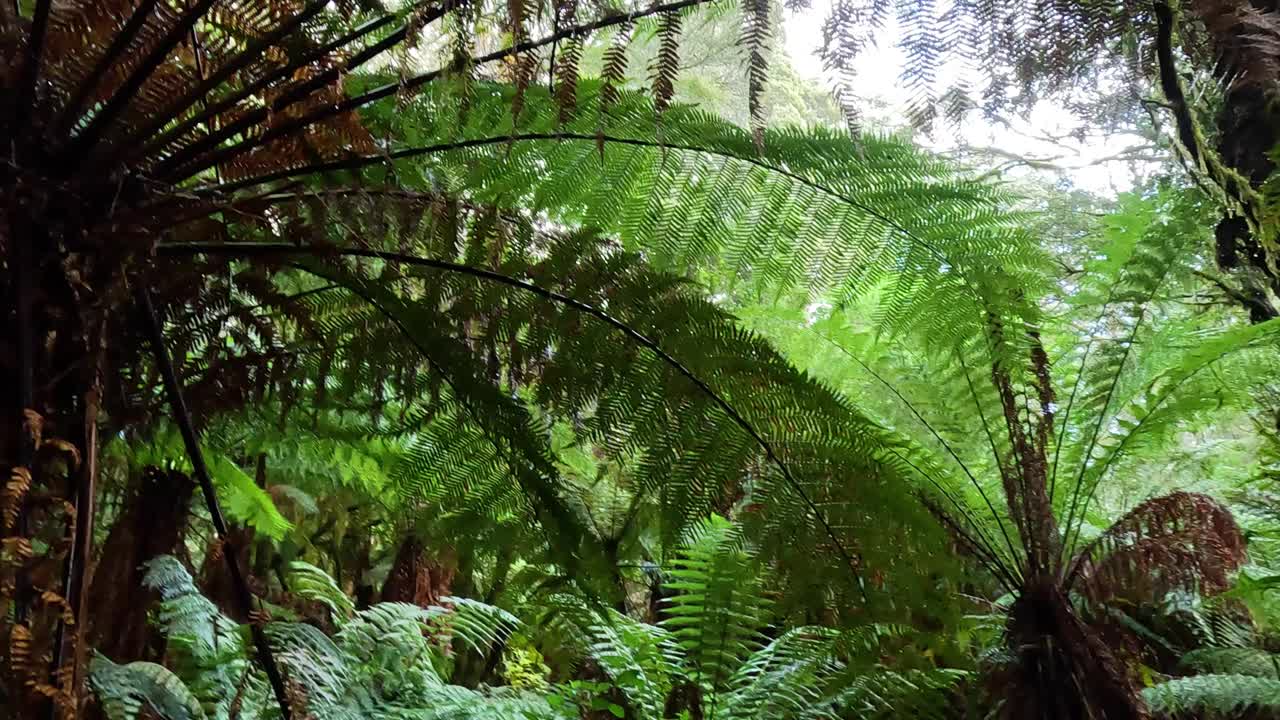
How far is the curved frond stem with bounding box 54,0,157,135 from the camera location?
0.74 meters

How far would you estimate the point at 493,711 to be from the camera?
5.16 feet

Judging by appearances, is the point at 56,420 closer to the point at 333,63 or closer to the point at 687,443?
the point at 333,63

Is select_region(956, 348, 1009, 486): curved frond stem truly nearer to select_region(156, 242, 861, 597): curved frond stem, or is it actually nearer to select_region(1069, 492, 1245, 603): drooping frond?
select_region(1069, 492, 1245, 603): drooping frond

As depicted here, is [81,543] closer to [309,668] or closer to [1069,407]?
[309,668]

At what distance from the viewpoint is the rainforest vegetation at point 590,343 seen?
76 cm

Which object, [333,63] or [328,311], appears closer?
[333,63]

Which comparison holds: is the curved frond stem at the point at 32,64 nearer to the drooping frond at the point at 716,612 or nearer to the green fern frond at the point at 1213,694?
the drooping frond at the point at 716,612

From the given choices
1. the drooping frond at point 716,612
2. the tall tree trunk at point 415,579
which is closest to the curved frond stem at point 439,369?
the drooping frond at point 716,612

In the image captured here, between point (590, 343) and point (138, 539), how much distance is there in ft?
2.53

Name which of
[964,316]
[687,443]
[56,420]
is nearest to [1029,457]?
[964,316]

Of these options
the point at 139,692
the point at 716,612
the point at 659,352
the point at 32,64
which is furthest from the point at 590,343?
the point at 716,612

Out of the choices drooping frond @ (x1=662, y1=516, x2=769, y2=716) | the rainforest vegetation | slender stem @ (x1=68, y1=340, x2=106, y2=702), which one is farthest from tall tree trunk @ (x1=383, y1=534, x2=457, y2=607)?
slender stem @ (x1=68, y1=340, x2=106, y2=702)

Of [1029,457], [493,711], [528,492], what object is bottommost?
[493,711]

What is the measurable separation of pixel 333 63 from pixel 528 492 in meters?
0.56
